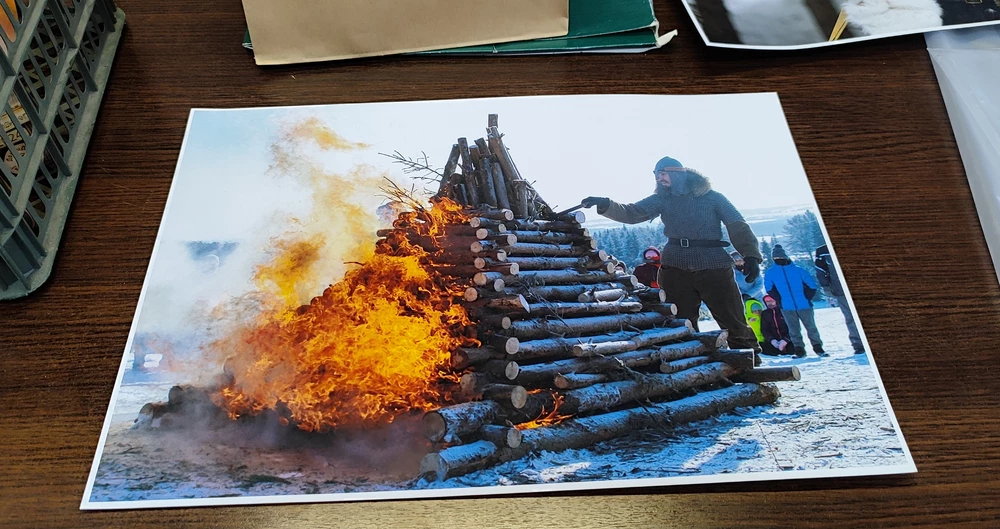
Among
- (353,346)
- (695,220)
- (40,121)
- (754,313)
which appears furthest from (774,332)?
(40,121)

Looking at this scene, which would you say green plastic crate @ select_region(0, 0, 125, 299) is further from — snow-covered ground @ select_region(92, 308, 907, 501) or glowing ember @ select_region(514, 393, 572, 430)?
glowing ember @ select_region(514, 393, 572, 430)

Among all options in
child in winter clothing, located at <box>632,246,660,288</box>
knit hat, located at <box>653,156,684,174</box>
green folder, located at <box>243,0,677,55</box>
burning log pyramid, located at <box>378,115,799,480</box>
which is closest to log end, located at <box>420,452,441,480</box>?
burning log pyramid, located at <box>378,115,799,480</box>

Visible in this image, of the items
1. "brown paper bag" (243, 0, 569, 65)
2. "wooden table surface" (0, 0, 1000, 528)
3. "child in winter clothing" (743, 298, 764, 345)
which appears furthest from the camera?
"brown paper bag" (243, 0, 569, 65)

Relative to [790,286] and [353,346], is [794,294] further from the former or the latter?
[353,346]

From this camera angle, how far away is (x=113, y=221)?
0.73 metres

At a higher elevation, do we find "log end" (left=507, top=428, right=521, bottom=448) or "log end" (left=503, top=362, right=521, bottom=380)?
"log end" (left=503, top=362, right=521, bottom=380)

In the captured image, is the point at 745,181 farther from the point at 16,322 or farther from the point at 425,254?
the point at 16,322

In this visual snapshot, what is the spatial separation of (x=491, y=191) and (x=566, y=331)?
160mm

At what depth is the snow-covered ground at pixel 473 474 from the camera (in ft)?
1.86

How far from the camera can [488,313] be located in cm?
67

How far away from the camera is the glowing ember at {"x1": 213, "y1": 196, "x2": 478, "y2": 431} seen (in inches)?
23.8

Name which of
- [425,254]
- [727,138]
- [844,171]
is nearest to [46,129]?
[425,254]

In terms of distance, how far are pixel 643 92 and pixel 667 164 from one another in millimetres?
112

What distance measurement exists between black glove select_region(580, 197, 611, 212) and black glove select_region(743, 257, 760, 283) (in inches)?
5.5
